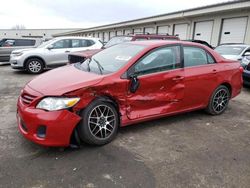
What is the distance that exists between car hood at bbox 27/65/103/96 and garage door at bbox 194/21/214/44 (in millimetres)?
14179

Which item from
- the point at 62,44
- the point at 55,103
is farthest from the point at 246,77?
the point at 62,44

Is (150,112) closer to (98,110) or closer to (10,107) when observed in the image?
(98,110)

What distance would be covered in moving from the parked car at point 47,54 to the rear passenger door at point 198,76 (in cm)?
663

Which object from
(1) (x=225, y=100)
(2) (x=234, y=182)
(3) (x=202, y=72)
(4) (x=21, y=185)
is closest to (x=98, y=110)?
(4) (x=21, y=185)

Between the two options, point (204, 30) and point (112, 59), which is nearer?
point (112, 59)

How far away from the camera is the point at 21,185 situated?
2.38 meters

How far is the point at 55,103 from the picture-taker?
2.83 m

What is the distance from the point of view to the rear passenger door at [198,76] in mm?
4051

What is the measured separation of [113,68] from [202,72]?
1.79 metres

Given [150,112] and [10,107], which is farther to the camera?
[10,107]

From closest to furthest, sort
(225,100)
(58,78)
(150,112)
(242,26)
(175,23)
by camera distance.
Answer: (58,78) → (150,112) → (225,100) → (242,26) → (175,23)

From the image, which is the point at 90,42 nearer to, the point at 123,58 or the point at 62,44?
the point at 62,44

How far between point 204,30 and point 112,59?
46.0 feet

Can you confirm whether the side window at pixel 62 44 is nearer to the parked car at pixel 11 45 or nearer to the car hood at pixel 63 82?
the parked car at pixel 11 45
